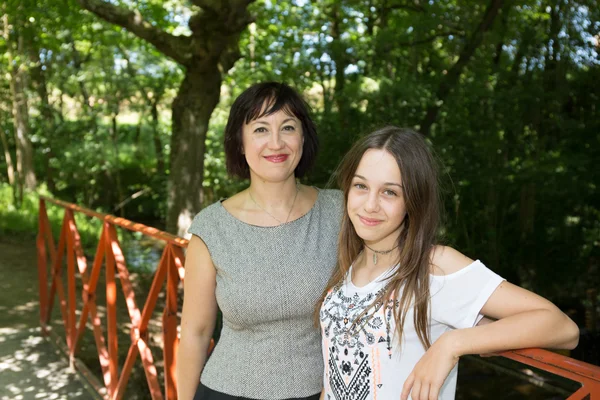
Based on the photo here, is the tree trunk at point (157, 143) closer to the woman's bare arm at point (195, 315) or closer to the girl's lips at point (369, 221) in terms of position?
the woman's bare arm at point (195, 315)

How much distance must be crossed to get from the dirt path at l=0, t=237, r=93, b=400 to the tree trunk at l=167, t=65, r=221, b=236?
5.88 feet

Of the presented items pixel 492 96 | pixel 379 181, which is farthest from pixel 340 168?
pixel 492 96

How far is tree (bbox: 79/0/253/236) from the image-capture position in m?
5.82

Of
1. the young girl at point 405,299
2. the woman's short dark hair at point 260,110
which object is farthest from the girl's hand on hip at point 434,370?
the woman's short dark hair at point 260,110

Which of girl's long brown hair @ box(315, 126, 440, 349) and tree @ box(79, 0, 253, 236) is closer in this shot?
girl's long brown hair @ box(315, 126, 440, 349)

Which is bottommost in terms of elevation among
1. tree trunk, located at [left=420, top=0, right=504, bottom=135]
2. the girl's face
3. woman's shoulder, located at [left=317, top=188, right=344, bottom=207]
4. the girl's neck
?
the girl's neck

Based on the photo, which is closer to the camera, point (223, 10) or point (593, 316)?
point (223, 10)

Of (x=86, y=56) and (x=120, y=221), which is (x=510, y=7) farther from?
(x=86, y=56)

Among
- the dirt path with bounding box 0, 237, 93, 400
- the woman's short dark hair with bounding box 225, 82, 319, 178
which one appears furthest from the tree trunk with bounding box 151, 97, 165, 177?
the woman's short dark hair with bounding box 225, 82, 319, 178

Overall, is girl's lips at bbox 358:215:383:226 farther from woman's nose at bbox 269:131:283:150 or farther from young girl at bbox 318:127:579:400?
woman's nose at bbox 269:131:283:150

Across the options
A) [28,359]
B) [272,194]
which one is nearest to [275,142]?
[272,194]

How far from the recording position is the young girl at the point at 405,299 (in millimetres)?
1222

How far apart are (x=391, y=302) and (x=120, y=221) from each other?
6.98 feet

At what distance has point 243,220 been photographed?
1903mm
